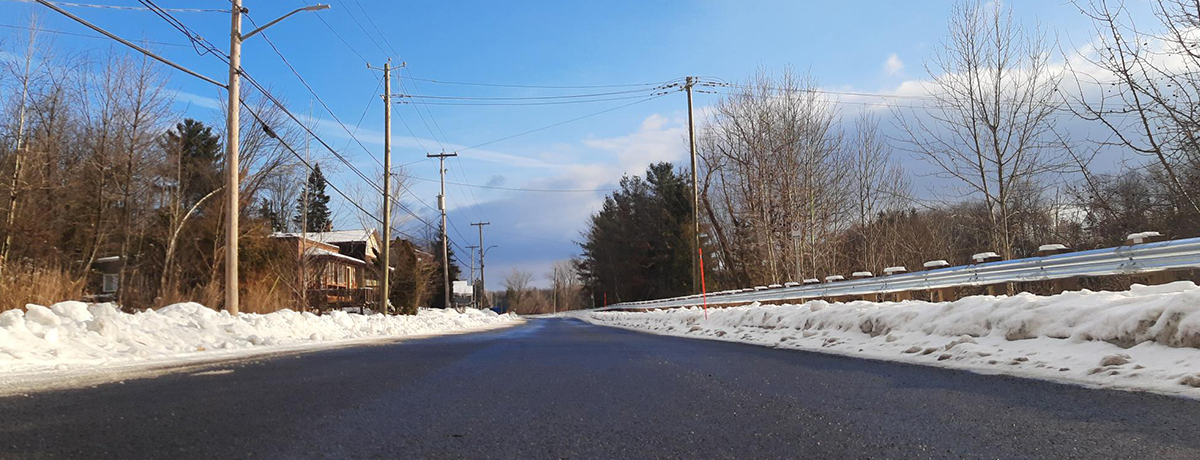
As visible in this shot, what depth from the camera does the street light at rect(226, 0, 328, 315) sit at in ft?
54.9

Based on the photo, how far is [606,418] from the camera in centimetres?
404

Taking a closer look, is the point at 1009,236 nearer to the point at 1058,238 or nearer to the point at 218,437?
the point at 1058,238

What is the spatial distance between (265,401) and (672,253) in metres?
60.1

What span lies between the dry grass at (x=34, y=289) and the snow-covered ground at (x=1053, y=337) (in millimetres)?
13783

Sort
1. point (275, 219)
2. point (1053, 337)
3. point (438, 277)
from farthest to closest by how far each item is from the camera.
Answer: point (438, 277), point (275, 219), point (1053, 337)

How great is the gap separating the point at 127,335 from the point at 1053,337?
1163 centimetres

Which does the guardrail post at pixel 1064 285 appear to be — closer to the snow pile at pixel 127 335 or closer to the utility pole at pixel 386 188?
the snow pile at pixel 127 335

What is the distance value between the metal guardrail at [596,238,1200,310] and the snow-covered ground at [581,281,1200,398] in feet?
2.08

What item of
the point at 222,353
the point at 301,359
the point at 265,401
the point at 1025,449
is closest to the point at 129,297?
the point at 222,353

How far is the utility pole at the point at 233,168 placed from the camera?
1672 centimetres

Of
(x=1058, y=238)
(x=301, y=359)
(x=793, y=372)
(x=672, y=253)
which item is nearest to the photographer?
(x=793, y=372)

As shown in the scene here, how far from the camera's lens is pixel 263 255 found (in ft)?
106

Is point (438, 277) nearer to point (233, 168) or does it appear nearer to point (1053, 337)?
point (233, 168)

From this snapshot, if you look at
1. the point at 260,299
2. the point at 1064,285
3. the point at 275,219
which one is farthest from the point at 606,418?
the point at 275,219
